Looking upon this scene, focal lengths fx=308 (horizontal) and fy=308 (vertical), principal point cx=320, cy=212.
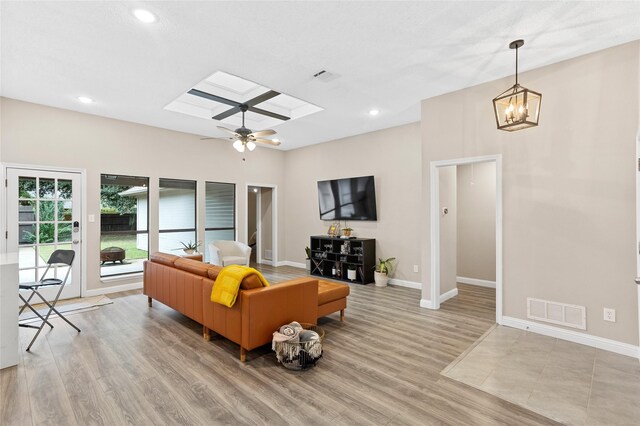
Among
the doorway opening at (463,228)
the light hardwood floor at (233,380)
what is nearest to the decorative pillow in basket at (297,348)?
the light hardwood floor at (233,380)

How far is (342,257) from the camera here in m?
6.35

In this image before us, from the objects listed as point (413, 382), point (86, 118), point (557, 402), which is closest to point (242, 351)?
point (413, 382)

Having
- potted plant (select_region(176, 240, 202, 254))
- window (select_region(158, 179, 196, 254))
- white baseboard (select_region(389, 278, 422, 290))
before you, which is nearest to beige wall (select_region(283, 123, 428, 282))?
white baseboard (select_region(389, 278, 422, 290))

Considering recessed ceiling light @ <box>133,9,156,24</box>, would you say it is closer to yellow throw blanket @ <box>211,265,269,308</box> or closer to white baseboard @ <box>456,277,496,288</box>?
yellow throw blanket @ <box>211,265,269,308</box>

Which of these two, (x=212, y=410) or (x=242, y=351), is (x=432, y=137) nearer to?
(x=242, y=351)

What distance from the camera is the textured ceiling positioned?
252 centimetres

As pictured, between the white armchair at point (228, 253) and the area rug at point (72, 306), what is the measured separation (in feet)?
5.77

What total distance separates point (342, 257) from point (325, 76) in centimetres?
369

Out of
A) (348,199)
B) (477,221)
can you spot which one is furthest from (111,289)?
(477,221)

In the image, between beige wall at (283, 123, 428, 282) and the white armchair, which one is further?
the white armchair

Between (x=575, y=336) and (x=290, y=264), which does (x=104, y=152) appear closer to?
(x=290, y=264)

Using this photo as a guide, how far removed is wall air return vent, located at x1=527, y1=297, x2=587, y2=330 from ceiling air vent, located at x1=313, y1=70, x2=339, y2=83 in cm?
350

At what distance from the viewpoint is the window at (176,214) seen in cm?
602

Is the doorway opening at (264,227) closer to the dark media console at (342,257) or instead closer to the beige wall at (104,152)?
the beige wall at (104,152)
